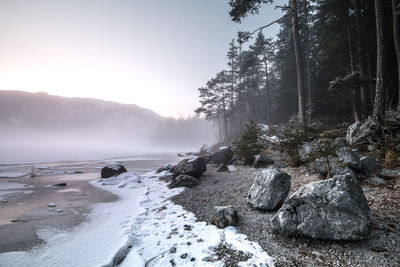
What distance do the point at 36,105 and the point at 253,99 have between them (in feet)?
355

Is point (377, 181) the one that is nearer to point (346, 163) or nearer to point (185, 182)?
point (346, 163)

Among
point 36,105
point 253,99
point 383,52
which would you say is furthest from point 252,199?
point 36,105

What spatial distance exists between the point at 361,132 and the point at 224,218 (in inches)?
276

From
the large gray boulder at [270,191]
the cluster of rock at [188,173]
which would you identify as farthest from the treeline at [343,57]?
the cluster of rock at [188,173]

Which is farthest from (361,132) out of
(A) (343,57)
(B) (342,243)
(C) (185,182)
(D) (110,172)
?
(D) (110,172)

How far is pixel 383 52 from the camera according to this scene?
22.1 ft

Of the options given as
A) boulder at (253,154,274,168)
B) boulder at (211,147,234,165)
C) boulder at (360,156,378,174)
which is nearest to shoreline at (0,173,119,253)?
boulder at (253,154,274,168)

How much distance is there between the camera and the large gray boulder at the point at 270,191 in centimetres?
415

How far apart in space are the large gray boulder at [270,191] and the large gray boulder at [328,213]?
38.2 inches

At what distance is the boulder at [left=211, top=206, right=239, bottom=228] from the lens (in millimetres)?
3816

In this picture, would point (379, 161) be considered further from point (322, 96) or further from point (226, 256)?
point (322, 96)

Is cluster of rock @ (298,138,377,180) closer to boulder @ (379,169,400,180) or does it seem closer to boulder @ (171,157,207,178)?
boulder @ (379,169,400,180)

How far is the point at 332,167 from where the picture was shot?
496cm

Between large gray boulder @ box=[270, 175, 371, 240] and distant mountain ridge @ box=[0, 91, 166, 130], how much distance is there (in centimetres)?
10331
